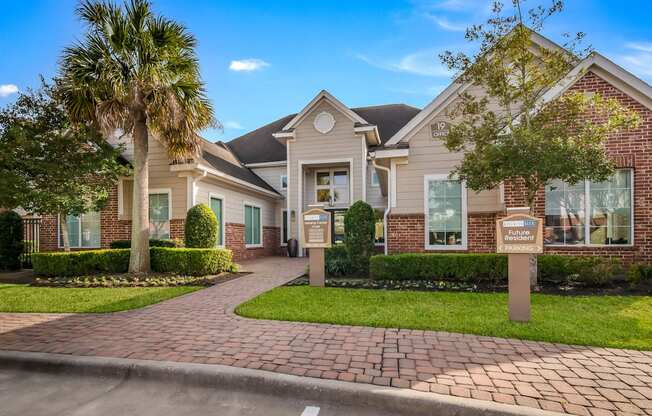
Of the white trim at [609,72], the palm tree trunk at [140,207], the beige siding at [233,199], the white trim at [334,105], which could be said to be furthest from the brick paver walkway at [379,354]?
the white trim at [334,105]

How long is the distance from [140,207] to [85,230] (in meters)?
5.40

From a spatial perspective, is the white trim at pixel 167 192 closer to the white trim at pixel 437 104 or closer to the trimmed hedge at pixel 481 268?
the trimmed hedge at pixel 481 268

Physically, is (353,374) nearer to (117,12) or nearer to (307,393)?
(307,393)

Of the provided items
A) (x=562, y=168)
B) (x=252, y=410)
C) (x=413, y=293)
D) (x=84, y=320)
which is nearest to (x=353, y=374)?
(x=252, y=410)

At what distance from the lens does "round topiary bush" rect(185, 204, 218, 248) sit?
36.0ft

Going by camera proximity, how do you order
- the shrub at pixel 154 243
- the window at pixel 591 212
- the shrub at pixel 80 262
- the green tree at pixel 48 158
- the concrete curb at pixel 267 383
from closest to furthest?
1. the concrete curb at pixel 267 383
2. the window at pixel 591 212
3. the green tree at pixel 48 158
4. the shrub at pixel 80 262
5. the shrub at pixel 154 243

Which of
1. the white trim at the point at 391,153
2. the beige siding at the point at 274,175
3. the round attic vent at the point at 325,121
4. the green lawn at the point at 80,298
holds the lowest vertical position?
the green lawn at the point at 80,298

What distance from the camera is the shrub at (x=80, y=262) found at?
33.6ft

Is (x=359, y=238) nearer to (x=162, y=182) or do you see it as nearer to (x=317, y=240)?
(x=317, y=240)

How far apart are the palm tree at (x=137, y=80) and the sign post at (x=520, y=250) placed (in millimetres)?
8996

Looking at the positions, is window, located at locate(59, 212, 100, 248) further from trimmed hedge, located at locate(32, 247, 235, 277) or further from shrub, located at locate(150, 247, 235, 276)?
shrub, located at locate(150, 247, 235, 276)

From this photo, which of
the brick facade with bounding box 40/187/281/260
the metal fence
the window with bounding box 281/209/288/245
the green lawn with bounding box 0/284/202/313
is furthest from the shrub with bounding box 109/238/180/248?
the window with bounding box 281/209/288/245

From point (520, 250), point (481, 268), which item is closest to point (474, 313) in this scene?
point (520, 250)

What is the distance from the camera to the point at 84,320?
18.2 feet
